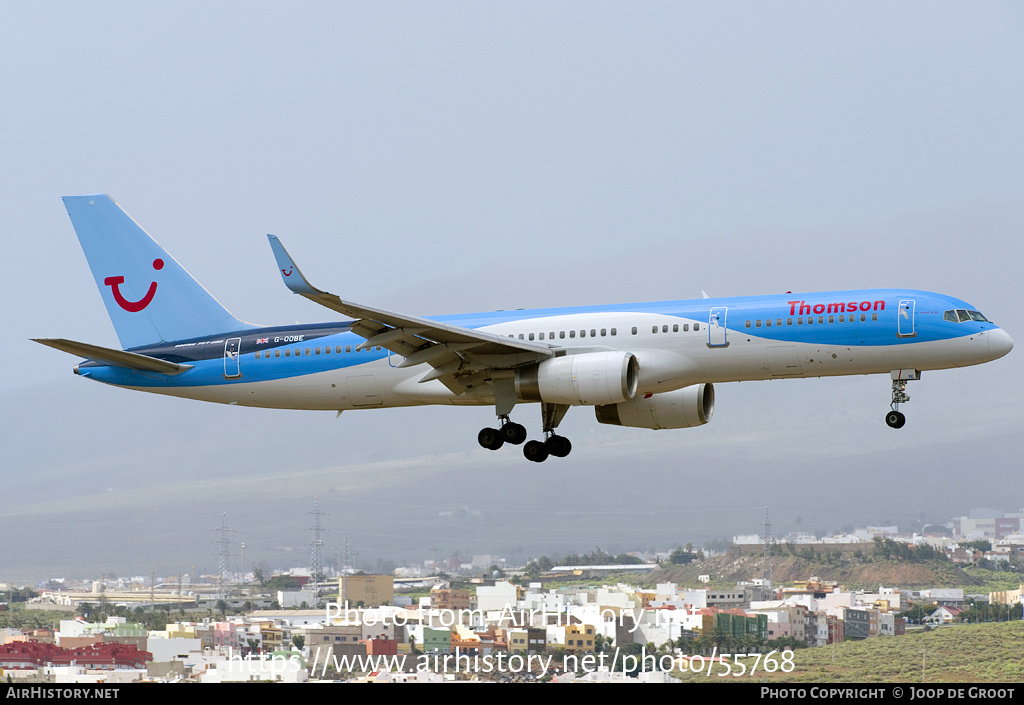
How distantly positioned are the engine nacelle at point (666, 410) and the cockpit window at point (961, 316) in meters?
8.69

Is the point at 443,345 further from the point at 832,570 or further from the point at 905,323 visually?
the point at 832,570

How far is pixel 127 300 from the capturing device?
129 feet

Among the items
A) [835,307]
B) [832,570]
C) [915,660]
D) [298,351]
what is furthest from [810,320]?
[832,570]

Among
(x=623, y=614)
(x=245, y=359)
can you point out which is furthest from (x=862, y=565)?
(x=245, y=359)

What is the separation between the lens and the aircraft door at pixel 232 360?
1409 inches

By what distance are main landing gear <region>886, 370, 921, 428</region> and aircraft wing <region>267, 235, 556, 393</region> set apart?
9106mm

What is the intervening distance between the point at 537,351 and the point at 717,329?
190 inches

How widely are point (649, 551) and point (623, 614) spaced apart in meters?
21.8

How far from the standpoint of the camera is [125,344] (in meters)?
38.7

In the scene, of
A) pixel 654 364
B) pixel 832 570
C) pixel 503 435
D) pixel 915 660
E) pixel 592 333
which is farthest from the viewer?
pixel 832 570

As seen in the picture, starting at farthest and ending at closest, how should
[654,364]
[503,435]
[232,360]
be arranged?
[232,360] < [503,435] < [654,364]

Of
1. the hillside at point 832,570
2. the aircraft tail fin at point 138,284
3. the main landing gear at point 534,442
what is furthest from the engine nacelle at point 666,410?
the hillside at point 832,570

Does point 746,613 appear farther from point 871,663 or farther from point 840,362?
point 840,362

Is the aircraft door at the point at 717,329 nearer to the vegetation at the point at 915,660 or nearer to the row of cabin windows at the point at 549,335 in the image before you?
the row of cabin windows at the point at 549,335
